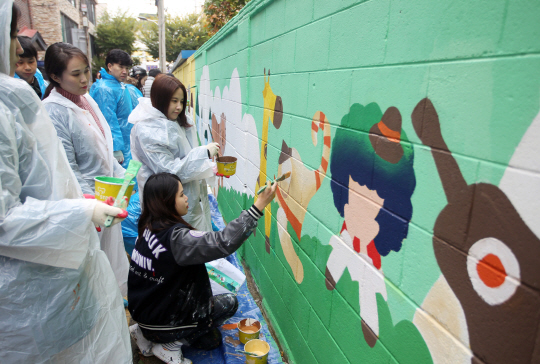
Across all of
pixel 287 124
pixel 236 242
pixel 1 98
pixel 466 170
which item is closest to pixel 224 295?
pixel 236 242

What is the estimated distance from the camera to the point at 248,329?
8.55 ft

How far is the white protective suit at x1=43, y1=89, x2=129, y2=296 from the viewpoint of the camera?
248 centimetres

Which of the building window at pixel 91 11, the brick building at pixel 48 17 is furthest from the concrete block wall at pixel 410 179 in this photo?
the building window at pixel 91 11

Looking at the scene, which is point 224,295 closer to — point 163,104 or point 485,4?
point 163,104

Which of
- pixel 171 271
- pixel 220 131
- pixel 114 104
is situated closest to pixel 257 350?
pixel 171 271

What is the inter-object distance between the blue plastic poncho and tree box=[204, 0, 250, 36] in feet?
19.8

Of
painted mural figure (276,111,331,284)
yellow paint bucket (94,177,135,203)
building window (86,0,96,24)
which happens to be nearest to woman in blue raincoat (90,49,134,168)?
yellow paint bucket (94,177,135,203)

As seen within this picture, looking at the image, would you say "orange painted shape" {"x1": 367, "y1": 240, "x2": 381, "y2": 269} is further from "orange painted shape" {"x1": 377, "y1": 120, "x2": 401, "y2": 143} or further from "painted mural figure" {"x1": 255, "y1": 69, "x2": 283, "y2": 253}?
"painted mural figure" {"x1": 255, "y1": 69, "x2": 283, "y2": 253}

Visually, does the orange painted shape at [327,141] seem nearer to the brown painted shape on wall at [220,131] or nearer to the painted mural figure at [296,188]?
the painted mural figure at [296,188]

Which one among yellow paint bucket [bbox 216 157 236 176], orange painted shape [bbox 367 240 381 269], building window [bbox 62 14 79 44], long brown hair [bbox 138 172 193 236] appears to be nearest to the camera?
orange painted shape [bbox 367 240 381 269]

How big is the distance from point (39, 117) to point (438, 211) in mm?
1723

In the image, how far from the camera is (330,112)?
5.60 ft

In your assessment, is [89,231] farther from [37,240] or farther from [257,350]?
[257,350]

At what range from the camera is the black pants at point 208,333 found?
7.75 feet
